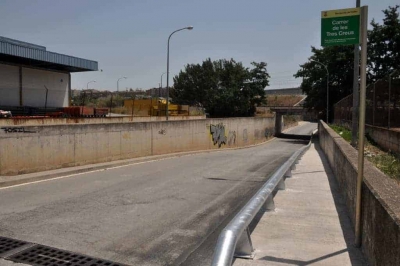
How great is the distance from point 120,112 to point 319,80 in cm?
3108

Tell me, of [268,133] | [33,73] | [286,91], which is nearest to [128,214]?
[33,73]

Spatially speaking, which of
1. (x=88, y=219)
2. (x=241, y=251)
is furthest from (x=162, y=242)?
(x=88, y=219)

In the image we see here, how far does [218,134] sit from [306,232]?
25.6m

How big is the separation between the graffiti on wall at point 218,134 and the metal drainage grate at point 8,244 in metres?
23.9

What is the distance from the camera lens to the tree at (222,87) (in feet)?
276

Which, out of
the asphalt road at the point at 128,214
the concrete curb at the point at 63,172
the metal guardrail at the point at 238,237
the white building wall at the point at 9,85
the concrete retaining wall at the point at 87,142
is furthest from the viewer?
the white building wall at the point at 9,85

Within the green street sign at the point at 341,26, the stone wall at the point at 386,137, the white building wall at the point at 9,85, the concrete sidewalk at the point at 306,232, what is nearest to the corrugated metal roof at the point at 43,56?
the white building wall at the point at 9,85

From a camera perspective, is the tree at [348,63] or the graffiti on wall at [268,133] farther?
the graffiti on wall at [268,133]

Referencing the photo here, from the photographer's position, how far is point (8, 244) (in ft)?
17.9

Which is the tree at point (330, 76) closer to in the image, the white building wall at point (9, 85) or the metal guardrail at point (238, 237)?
the white building wall at point (9, 85)

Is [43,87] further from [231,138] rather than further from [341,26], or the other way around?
[341,26]

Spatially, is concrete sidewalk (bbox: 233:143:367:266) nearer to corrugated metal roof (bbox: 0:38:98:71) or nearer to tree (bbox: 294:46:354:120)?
corrugated metal roof (bbox: 0:38:98:71)

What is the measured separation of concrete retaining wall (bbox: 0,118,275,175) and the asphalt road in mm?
1267

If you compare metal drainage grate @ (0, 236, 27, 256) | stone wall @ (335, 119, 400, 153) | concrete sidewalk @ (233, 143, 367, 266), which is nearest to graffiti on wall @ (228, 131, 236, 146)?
stone wall @ (335, 119, 400, 153)
